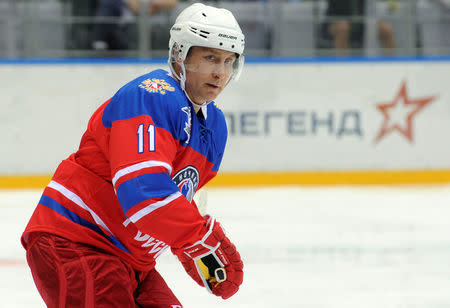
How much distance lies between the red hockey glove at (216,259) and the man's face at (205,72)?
11.8 inches

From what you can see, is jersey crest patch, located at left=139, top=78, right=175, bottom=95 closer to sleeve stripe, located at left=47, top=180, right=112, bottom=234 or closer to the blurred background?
sleeve stripe, located at left=47, top=180, right=112, bottom=234

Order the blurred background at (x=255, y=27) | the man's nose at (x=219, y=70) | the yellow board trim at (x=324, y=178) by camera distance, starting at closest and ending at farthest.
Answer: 1. the man's nose at (x=219, y=70)
2. the yellow board trim at (x=324, y=178)
3. the blurred background at (x=255, y=27)

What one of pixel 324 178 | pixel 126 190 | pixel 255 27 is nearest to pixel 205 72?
pixel 126 190

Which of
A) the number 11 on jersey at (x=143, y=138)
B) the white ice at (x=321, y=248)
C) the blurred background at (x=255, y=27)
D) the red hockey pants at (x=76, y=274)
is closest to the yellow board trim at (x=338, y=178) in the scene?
the white ice at (x=321, y=248)

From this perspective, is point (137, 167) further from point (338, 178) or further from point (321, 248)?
point (338, 178)

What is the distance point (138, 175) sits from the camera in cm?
160

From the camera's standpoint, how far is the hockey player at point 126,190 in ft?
5.39

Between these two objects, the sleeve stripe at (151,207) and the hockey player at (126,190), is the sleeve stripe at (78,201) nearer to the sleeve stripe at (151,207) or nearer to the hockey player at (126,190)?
the hockey player at (126,190)

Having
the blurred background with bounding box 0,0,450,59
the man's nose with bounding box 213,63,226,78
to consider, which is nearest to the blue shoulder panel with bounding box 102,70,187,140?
the man's nose with bounding box 213,63,226,78

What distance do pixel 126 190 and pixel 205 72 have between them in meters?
0.37

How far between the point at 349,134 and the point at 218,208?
5.88 ft

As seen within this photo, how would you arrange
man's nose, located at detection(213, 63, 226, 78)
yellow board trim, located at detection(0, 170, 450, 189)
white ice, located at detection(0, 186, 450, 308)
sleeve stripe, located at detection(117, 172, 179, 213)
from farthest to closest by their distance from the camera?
yellow board trim, located at detection(0, 170, 450, 189)
white ice, located at detection(0, 186, 450, 308)
man's nose, located at detection(213, 63, 226, 78)
sleeve stripe, located at detection(117, 172, 179, 213)

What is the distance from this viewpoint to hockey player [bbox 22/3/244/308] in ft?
5.39

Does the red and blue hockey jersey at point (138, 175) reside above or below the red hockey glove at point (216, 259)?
above
